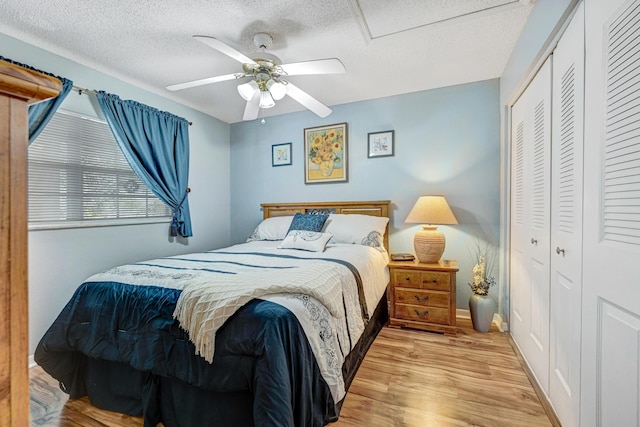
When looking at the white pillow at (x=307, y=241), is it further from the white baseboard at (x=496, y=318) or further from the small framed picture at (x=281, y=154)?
the white baseboard at (x=496, y=318)

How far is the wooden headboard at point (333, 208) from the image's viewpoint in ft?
10.3

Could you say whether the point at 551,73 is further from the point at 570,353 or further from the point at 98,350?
the point at 98,350

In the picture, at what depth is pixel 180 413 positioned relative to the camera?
138 centimetres

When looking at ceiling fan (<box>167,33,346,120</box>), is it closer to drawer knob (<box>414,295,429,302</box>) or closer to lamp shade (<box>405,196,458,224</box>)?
lamp shade (<box>405,196,458,224</box>)

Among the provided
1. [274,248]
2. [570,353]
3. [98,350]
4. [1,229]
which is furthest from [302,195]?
[1,229]

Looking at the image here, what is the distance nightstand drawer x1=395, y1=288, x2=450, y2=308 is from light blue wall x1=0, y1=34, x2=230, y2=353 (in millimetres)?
2520

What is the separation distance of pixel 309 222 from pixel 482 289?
180 centimetres

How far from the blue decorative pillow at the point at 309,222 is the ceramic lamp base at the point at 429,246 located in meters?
1.00

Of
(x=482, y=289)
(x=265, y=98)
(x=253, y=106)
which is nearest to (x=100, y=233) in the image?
(x=253, y=106)

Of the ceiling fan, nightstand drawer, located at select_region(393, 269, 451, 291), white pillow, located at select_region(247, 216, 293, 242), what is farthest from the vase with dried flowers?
the ceiling fan

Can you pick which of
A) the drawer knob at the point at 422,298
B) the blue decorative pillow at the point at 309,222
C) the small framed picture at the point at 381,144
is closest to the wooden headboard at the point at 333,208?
the blue decorative pillow at the point at 309,222

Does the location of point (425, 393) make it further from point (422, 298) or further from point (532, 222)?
point (532, 222)

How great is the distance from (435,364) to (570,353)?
0.92 metres

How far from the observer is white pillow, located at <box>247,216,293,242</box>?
3275mm
